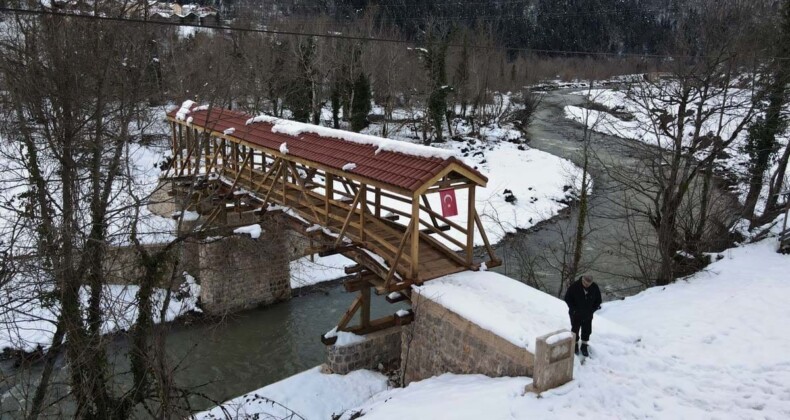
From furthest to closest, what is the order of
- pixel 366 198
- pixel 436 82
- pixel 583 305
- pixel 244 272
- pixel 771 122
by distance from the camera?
pixel 436 82
pixel 771 122
pixel 244 272
pixel 366 198
pixel 583 305

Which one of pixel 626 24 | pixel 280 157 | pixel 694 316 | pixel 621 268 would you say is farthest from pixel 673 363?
pixel 626 24

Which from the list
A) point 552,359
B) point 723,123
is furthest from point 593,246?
point 552,359

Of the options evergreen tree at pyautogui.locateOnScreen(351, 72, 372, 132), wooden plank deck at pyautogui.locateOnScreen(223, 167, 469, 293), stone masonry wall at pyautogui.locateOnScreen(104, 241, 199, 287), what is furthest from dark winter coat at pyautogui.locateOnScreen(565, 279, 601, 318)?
evergreen tree at pyautogui.locateOnScreen(351, 72, 372, 132)

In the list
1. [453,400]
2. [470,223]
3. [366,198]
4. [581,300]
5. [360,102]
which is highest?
[470,223]

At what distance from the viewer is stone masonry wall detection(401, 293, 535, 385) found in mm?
8047

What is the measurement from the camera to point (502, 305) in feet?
29.2

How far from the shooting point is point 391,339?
37.6 ft

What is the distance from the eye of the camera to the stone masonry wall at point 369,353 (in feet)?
35.9

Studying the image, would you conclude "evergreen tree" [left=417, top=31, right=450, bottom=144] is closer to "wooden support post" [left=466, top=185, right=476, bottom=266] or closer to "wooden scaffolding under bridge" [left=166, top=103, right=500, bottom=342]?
"wooden scaffolding under bridge" [left=166, top=103, right=500, bottom=342]

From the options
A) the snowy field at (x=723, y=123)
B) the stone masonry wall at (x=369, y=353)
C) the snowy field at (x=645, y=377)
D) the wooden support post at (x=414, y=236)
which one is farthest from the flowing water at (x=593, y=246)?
the wooden support post at (x=414, y=236)

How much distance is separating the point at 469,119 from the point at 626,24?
248 ft

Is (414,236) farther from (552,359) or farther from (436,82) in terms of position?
(436,82)

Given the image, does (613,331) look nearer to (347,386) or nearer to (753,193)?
(347,386)

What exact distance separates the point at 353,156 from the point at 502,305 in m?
4.12
